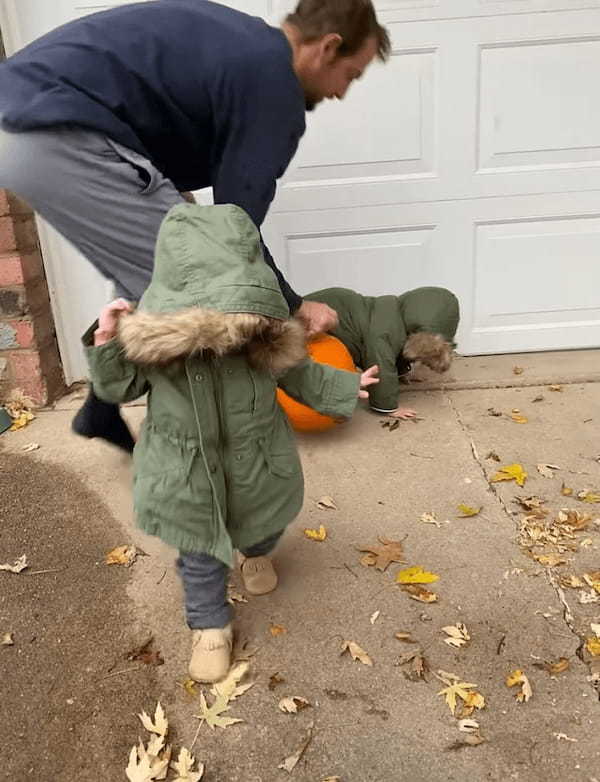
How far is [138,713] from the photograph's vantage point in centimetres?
191

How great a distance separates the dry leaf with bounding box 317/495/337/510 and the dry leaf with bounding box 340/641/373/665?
30.0 inches

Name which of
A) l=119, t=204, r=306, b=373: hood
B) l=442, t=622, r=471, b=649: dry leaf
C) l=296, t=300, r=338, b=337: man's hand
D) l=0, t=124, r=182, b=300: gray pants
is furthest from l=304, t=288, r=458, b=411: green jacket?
l=119, t=204, r=306, b=373: hood

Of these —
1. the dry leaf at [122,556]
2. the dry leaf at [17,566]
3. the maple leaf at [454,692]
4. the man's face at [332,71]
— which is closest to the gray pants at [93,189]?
the man's face at [332,71]

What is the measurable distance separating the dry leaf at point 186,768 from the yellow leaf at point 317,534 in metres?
0.97

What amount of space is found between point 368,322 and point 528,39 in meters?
1.65

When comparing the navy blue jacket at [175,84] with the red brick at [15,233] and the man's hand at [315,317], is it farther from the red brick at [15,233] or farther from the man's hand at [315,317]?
the red brick at [15,233]

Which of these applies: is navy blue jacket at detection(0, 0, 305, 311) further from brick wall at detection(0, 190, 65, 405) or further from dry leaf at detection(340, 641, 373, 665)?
brick wall at detection(0, 190, 65, 405)

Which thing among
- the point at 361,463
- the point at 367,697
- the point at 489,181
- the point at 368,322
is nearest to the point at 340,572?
the point at 367,697

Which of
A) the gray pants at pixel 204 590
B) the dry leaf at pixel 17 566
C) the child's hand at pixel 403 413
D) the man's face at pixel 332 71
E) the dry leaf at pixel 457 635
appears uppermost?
the man's face at pixel 332 71

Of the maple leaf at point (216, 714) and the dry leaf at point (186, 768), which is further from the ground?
the dry leaf at point (186, 768)

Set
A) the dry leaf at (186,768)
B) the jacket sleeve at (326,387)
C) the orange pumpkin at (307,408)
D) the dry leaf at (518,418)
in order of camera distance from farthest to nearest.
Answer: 1. the dry leaf at (518,418)
2. the orange pumpkin at (307,408)
3. the jacket sleeve at (326,387)
4. the dry leaf at (186,768)

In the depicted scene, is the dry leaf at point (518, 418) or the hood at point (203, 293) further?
the dry leaf at point (518, 418)

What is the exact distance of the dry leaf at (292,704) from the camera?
1.89 metres

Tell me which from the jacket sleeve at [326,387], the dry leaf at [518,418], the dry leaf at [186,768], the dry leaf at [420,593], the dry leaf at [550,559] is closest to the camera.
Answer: the dry leaf at [186,768]
